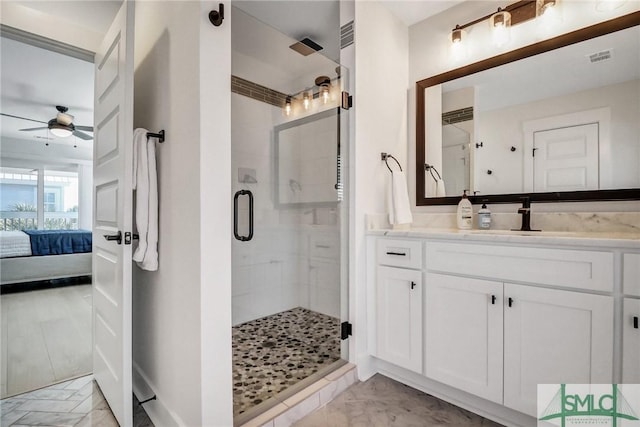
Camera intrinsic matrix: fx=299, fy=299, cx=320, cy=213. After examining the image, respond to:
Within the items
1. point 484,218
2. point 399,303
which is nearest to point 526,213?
point 484,218

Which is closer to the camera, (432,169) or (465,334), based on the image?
(465,334)

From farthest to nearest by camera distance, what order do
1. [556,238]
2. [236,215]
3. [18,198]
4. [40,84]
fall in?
[18,198] → [40,84] → [236,215] → [556,238]

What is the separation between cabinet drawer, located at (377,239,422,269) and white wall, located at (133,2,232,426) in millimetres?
1007

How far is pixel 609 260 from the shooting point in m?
1.18

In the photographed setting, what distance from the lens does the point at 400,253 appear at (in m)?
1.80

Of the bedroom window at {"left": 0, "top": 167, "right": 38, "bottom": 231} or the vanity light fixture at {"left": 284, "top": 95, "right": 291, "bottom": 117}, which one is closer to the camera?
the vanity light fixture at {"left": 284, "top": 95, "right": 291, "bottom": 117}

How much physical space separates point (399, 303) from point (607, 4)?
2.01 m

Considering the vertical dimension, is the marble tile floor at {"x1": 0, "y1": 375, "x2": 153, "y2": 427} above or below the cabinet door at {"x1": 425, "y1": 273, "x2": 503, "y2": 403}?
below

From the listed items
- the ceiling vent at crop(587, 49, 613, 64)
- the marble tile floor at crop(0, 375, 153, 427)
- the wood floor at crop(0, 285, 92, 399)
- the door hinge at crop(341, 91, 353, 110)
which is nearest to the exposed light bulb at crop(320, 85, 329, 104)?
the door hinge at crop(341, 91, 353, 110)

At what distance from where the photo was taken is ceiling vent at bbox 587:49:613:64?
5.39 feet

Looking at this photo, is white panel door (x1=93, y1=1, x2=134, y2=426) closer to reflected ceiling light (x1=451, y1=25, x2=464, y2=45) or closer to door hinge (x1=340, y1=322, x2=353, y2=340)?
door hinge (x1=340, y1=322, x2=353, y2=340)

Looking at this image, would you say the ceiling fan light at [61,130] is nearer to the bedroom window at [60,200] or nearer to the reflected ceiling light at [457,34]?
the bedroom window at [60,200]

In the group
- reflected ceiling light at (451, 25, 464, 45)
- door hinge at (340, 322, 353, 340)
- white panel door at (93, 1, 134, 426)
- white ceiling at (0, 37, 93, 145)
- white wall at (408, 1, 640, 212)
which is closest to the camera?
white panel door at (93, 1, 134, 426)

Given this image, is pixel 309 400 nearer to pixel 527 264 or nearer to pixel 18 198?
pixel 527 264
